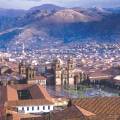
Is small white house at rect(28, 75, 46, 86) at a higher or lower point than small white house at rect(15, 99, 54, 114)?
lower

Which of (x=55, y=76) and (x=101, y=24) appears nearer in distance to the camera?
(x=55, y=76)

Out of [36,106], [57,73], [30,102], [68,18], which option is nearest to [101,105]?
[36,106]

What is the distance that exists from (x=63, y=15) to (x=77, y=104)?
544 feet

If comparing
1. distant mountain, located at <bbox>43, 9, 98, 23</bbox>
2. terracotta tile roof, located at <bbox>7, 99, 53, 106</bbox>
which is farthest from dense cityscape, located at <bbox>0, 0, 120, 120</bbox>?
distant mountain, located at <bbox>43, 9, 98, 23</bbox>

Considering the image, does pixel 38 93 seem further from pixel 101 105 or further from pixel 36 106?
pixel 101 105

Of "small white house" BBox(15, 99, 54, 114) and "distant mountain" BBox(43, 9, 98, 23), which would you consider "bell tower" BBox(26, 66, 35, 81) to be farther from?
"distant mountain" BBox(43, 9, 98, 23)

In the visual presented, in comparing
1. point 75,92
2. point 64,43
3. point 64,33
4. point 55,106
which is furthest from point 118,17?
point 55,106

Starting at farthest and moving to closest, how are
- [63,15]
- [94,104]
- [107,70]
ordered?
[63,15]
[107,70]
[94,104]

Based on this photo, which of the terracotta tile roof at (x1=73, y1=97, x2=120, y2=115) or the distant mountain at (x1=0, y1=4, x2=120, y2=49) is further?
the distant mountain at (x1=0, y1=4, x2=120, y2=49)

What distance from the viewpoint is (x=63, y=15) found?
641 feet

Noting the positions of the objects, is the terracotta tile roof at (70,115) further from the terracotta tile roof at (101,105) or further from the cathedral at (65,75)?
the cathedral at (65,75)

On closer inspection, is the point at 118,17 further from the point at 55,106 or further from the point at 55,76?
the point at 55,106

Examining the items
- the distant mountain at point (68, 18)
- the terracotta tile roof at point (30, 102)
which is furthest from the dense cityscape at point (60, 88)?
the distant mountain at point (68, 18)

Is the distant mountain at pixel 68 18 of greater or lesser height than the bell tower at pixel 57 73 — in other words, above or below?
above
